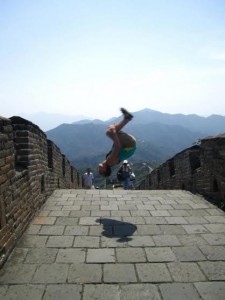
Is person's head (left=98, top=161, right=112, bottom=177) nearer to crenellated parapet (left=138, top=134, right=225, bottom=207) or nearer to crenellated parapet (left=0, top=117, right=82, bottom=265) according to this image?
crenellated parapet (left=0, top=117, right=82, bottom=265)

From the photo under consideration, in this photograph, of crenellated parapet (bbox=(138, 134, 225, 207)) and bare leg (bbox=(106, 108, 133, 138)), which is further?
crenellated parapet (bbox=(138, 134, 225, 207))

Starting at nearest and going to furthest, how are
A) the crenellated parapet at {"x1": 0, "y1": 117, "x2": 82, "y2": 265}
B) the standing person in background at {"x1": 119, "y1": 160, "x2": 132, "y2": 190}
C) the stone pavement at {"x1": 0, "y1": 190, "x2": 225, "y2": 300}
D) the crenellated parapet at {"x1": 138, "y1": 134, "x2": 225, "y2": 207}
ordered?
the stone pavement at {"x1": 0, "y1": 190, "x2": 225, "y2": 300} < the crenellated parapet at {"x1": 0, "y1": 117, "x2": 82, "y2": 265} < the crenellated parapet at {"x1": 138, "y1": 134, "x2": 225, "y2": 207} < the standing person in background at {"x1": 119, "y1": 160, "x2": 132, "y2": 190}

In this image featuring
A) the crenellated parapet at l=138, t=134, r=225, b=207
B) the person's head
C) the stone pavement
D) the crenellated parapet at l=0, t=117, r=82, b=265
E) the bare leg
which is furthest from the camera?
the crenellated parapet at l=138, t=134, r=225, b=207

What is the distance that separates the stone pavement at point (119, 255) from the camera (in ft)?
10.0

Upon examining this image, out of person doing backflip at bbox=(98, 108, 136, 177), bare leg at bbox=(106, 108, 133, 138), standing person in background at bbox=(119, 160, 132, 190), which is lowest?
standing person in background at bbox=(119, 160, 132, 190)

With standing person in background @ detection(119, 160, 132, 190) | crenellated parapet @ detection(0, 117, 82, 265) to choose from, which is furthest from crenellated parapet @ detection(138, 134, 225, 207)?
crenellated parapet @ detection(0, 117, 82, 265)

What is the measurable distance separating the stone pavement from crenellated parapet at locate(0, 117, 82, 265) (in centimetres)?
23

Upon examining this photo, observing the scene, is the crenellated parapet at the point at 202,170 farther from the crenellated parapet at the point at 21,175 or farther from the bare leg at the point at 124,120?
the crenellated parapet at the point at 21,175

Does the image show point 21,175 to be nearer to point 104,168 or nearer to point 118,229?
point 104,168

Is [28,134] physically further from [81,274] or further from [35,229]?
[81,274]

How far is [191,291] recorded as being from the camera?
9.95 ft

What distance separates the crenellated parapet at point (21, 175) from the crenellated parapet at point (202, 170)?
322cm

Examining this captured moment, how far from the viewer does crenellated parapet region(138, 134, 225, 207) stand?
6.16 m

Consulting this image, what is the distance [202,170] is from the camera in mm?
7223
